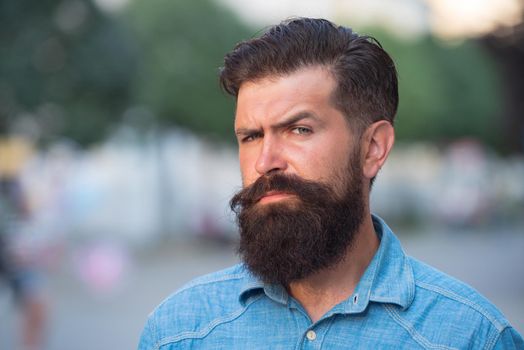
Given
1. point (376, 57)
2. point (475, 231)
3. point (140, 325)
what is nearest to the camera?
point (376, 57)

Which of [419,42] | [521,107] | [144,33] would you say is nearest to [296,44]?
[521,107]

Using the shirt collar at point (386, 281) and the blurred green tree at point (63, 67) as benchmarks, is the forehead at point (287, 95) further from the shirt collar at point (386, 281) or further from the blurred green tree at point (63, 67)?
the blurred green tree at point (63, 67)

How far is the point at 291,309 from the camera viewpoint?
2.51 m

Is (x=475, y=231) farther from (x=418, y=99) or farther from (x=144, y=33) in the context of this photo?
(x=144, y=33)

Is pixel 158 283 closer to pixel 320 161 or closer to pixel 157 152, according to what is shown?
pixel 157 152

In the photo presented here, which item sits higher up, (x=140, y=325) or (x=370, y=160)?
(x=370, y=160)

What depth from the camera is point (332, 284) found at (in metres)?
2.58

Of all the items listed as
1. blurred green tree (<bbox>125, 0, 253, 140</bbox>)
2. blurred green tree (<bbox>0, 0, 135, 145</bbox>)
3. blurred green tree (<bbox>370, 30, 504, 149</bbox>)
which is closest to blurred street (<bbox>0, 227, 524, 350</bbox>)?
blurred green tree (<bbox>0, 0, 135, 145</bbox>)

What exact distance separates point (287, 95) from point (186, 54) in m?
21.2

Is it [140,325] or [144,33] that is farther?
[144,33]

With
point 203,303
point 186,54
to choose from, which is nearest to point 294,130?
point 203,303

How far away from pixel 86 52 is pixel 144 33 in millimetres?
6340

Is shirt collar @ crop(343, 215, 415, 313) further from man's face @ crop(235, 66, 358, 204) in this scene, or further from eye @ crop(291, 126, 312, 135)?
eye @ crop(291, 126, 312, 135)

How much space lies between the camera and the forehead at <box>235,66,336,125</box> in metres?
2.57
